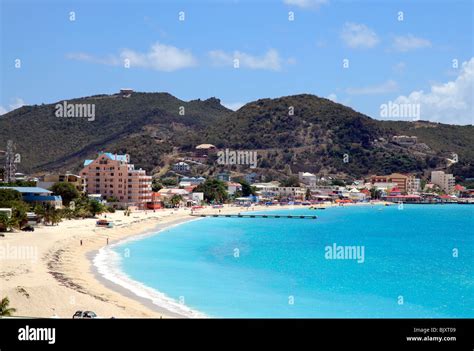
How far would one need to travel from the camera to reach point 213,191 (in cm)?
12256

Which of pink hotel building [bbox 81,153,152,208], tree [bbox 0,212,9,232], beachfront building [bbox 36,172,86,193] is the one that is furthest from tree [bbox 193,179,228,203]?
tree [bbox 0,212,9,232]

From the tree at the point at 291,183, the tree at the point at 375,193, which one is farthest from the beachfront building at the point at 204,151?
the tree at the point at 375,193

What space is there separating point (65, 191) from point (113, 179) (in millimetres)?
18514

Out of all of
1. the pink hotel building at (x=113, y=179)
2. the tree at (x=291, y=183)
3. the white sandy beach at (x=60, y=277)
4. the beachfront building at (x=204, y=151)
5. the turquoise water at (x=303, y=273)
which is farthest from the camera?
the beachfront building at (x=204, y=151)

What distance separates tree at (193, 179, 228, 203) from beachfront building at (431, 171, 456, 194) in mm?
85886

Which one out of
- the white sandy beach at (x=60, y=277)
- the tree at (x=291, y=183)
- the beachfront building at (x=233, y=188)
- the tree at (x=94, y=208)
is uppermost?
the tree at (x=291, y=183)

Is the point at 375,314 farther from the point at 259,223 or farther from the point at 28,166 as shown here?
the point at 28,166

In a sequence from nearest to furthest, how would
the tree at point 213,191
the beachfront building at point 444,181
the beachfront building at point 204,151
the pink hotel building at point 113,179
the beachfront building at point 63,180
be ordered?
the beachfront building at point 63,180
the pink hotel building at point 113,179
the tree at point 213,191
the beachfront building at point 444,181
the beachfront building at point 204,151

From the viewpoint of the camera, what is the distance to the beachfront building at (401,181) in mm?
175000

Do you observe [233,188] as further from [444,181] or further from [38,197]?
[444,181]

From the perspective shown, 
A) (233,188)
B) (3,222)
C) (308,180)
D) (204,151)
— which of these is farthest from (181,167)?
(3,222)

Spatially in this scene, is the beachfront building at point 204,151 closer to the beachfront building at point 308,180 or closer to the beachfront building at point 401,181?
the beachfront building at point 308,180

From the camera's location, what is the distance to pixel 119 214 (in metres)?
78.4

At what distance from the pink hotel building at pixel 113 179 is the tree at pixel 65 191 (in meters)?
16.9
